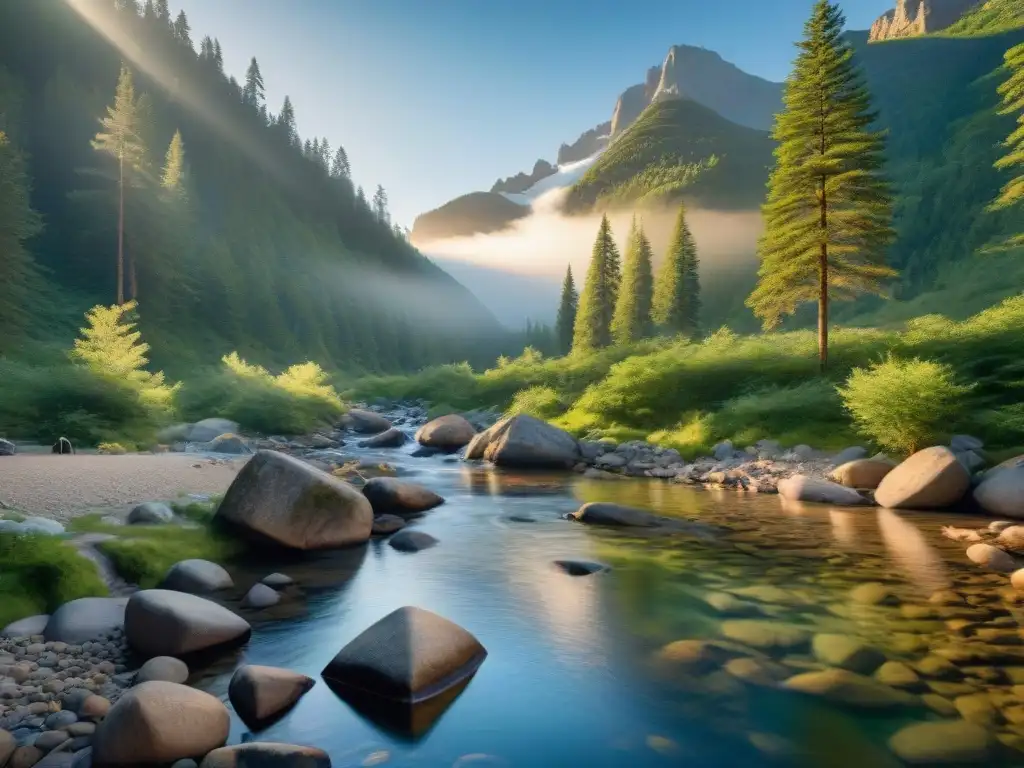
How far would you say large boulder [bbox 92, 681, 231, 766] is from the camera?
12.9ft

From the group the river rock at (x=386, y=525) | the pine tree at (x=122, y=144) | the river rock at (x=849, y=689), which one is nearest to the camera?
the river rock at (x=849, y=689)

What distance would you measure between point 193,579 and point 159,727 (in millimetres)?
3881

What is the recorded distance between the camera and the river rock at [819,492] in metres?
14.0

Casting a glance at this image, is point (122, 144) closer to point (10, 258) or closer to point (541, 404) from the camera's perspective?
point (10, 258)

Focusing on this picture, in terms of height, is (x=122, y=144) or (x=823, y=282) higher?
(x=122, y=144)

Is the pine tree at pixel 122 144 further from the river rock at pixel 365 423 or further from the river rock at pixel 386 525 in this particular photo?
the river rock at pixel 386 525

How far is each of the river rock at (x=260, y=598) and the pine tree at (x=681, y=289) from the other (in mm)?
50951

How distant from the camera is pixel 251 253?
79.2 meters

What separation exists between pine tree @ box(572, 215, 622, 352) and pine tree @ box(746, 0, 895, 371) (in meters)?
29.9

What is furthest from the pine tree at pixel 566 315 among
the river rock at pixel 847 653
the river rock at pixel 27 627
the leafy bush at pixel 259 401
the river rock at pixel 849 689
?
the river rock at pixel 27 627

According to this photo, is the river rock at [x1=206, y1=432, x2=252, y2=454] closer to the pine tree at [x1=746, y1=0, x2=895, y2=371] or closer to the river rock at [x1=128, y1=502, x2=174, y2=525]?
the river rock at [x1=128, y1=502, x2=174, y2=525]

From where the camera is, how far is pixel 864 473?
1504 cm

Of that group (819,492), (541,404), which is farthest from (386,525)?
(541,404)

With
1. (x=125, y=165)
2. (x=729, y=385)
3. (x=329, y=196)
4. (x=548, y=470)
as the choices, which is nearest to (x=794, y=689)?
(x=548, y=470)
